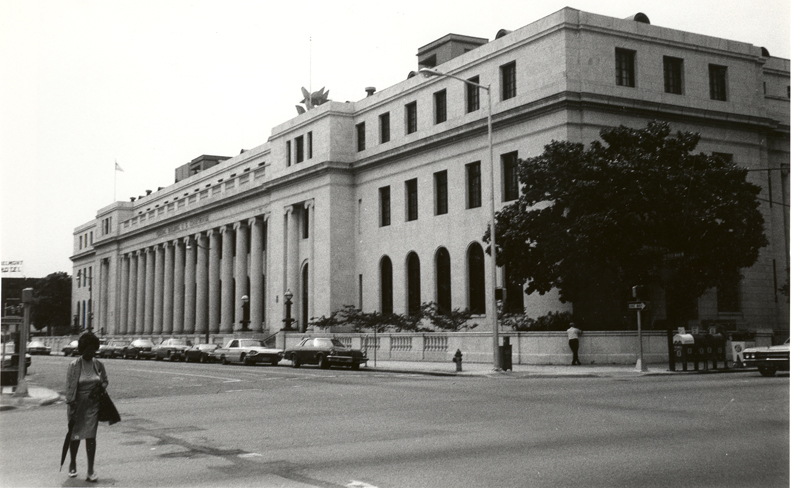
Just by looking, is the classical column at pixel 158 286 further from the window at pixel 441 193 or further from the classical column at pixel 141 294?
the window at pixel 441 193

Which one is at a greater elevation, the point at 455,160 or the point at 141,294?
the point at 455,160

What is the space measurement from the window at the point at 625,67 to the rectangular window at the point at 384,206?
1810 cm

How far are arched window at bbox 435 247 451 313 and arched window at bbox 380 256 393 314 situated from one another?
5.46m

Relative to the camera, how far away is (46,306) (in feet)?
384

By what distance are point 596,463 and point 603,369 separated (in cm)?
2244

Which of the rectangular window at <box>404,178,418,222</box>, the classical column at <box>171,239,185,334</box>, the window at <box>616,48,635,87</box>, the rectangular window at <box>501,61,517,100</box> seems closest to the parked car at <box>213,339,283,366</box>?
the rectangular window at <box>404,178,418,222</box>

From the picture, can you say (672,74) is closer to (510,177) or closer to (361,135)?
(510,177)

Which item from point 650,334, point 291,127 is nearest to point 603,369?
point 650,334

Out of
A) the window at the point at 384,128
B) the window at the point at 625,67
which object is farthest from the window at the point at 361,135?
the window at the point at 625,67

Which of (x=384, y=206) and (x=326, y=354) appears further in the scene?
(x=384, y=206)

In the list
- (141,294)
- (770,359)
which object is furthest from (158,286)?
(770,359)

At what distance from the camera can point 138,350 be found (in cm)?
6084

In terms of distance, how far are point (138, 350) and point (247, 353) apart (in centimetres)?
1834

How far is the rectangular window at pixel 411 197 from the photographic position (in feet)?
182
